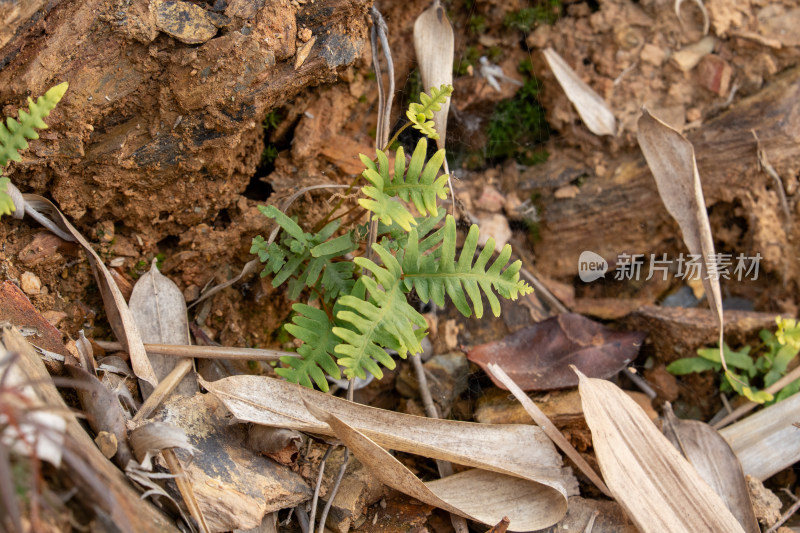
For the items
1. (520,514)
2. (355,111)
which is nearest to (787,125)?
(355,111)

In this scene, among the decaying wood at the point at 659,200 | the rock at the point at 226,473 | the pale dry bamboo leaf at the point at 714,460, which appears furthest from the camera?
the decaying wood at the point at 659,200

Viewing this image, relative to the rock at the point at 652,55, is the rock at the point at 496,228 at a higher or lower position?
lower

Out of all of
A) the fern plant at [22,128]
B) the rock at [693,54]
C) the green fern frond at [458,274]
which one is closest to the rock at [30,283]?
the fern plant at [22,128]

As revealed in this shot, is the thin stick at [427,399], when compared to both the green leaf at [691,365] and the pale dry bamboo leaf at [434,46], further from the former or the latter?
the green leaf at [691,365]

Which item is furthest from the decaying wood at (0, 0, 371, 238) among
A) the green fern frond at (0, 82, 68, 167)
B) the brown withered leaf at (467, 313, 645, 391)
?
the brown withered leaf at (467, 313, 645, 391)

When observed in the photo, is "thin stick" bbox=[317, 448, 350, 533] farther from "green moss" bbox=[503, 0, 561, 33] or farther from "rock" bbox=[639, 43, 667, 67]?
"rock" bbox=[639, 43, 667, 67]

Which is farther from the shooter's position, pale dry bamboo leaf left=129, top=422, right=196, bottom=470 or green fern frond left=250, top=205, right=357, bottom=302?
green fern frond left=250, top=205, right=357, bottom=302

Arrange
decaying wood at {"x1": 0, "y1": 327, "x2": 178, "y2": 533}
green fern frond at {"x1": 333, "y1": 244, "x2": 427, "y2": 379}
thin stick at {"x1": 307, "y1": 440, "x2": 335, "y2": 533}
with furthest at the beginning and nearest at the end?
thin stick at {"x1": 307, "y1": 440, "x2": 335, "y2": 533} → green fern frond at {"x1": 333, "y1": 244, "x2": 427, "y2": 379} → decaying wood at {"x1": 0, "y1": 327, "x2": 178, "y2": 533}
